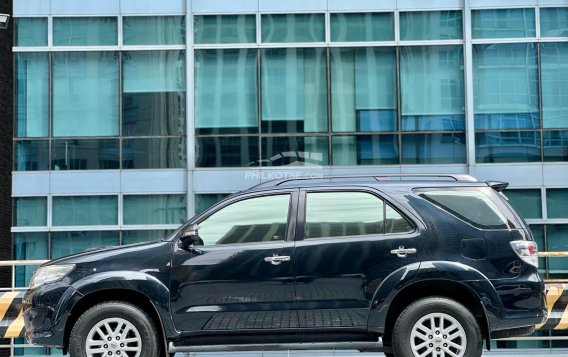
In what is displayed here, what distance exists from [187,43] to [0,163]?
5.00m

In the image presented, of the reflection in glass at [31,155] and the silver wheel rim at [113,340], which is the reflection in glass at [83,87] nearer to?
the reflection in glass at [31,155]

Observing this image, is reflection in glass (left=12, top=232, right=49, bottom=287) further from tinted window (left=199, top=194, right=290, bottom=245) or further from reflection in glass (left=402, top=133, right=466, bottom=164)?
tinted window (left=199, top=194, right=290, bottom=245)

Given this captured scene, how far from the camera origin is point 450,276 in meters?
7.35

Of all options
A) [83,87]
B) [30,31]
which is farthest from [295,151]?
[30,31]

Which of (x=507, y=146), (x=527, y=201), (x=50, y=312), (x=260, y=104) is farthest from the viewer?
(x=260, y=104)

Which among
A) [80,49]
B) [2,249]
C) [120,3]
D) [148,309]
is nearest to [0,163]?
[2,249]

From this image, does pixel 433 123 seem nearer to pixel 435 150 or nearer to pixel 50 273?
pixel 435 150

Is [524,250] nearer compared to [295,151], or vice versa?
[524,250]

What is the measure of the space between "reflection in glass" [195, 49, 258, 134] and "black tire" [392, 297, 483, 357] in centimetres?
961

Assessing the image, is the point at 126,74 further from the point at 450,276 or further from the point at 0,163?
the point at 450,276

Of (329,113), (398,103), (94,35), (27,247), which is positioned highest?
(94,35)

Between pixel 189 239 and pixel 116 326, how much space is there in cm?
99

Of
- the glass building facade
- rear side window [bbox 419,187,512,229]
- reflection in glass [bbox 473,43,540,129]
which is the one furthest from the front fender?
reflection in glass [bbox 473,43,540,129]

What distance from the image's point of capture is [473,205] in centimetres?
761
